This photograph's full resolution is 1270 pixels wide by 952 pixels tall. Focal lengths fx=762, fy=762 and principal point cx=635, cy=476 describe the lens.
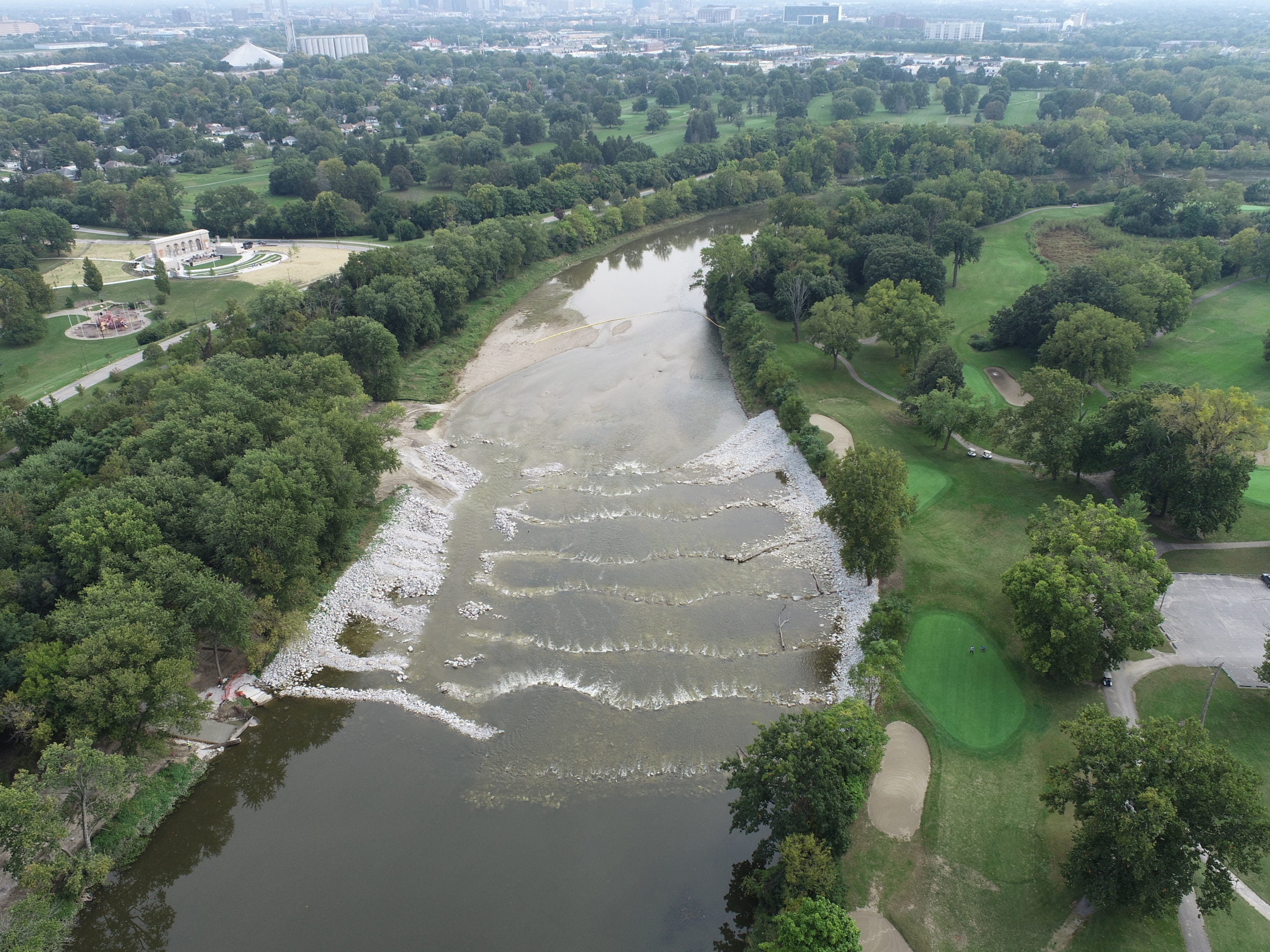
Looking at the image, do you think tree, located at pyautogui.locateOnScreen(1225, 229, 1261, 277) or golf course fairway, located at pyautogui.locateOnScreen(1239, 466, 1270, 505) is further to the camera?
tree, located at pyautogui.locateOnScreen(1225, 229, 1261, 277)

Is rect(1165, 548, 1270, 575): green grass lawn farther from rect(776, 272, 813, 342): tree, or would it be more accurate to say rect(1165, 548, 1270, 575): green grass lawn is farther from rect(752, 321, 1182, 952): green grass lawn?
rect(776, 272, 813, 342): tree

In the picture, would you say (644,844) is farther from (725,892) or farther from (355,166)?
(355,166)

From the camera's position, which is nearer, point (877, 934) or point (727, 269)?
point (877, 934)

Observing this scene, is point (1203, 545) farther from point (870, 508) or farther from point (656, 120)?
point (656, 120)

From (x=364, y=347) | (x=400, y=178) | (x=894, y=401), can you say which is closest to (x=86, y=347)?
(x=364, y=347)

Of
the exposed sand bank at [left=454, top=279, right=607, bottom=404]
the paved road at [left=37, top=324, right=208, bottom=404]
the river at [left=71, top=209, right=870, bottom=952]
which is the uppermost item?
the paved road at [left=37, top=324, right=208, bottom=404]

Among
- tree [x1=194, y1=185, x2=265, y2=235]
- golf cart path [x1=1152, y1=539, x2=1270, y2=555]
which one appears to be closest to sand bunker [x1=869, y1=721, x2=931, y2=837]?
golf cart path [x1=1152, y1=539, x2=1270, y2=555]

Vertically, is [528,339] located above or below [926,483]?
below
